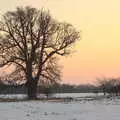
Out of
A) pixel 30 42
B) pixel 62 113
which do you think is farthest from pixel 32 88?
pixel 62 113

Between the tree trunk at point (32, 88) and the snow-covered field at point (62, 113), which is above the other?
the tree trunk at point (32, 88)

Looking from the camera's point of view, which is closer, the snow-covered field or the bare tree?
the snow-covered field

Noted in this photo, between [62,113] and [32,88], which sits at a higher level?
[32,88]

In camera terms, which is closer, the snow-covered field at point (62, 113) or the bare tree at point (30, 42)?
the snow-covered field at point (62, 113)

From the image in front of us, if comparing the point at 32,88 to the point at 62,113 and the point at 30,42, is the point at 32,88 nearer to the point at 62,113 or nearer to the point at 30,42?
the point at 30,42

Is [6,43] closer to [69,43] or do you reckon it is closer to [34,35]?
[34,35]

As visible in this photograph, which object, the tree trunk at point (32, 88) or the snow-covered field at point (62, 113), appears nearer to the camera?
the snow-covered field at point (62, 113)

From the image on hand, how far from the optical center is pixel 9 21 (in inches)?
2408

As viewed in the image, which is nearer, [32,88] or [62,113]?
[62,113]

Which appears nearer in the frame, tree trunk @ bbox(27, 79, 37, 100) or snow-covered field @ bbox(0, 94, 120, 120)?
snow-covered field @ bbox(0, 94, 120, 120)

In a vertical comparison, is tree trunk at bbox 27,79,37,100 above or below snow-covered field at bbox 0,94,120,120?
above

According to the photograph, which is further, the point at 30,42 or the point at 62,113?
the point at 30,42

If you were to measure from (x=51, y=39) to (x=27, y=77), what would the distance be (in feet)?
20.5

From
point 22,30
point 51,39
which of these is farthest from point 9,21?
point 51,39
